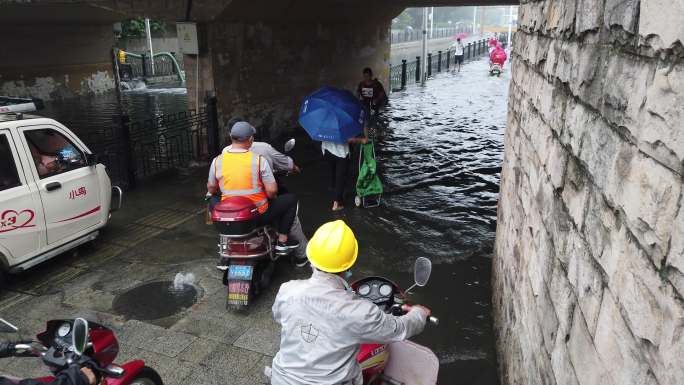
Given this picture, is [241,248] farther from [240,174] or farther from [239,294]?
[240,174]

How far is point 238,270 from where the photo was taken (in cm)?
523

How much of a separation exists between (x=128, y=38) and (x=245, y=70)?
21.6 metres

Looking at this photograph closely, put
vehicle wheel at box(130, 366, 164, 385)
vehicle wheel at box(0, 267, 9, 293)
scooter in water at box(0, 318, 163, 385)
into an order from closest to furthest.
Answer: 1. scooter in water at box(0, 318, 163, 385)
2. vehicle wheel at box(130, 366, 164, 385)
3. vehicle wheel at box(0, 267, 9, 293)

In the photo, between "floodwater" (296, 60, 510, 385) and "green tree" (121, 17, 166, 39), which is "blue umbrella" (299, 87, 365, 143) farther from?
"green tree" (121, 17, 166, 39)

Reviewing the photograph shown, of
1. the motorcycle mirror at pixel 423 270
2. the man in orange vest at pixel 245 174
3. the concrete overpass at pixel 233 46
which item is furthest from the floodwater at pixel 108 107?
the motorcycle mirror at pixel 423 270

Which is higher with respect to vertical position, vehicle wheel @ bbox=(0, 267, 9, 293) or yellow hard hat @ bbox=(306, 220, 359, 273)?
yellow hard hat @ bbox=(306, 220, 359, 273)

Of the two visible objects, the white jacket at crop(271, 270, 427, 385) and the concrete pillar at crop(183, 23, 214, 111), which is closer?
the white jacket at crop(271, 270, 427, 385)

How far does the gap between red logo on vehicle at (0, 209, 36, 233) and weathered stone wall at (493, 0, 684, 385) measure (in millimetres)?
4840

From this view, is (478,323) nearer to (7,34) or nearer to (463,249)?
(463,249)

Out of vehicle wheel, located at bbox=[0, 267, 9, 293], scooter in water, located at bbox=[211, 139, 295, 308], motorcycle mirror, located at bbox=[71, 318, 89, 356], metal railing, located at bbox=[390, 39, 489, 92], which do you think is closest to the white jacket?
motorcycle mirror, located at bbox=[71, 318, 89, 356]

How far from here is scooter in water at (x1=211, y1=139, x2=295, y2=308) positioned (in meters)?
5.04

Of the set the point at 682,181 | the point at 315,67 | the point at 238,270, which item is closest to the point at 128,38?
the point at 315,67

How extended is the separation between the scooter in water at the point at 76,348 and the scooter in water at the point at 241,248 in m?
1.79

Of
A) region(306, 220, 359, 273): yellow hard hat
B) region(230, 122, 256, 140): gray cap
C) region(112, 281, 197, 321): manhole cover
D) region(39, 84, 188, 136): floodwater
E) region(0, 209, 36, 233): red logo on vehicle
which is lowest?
region(112, 281, 197, 321): manhole cover
